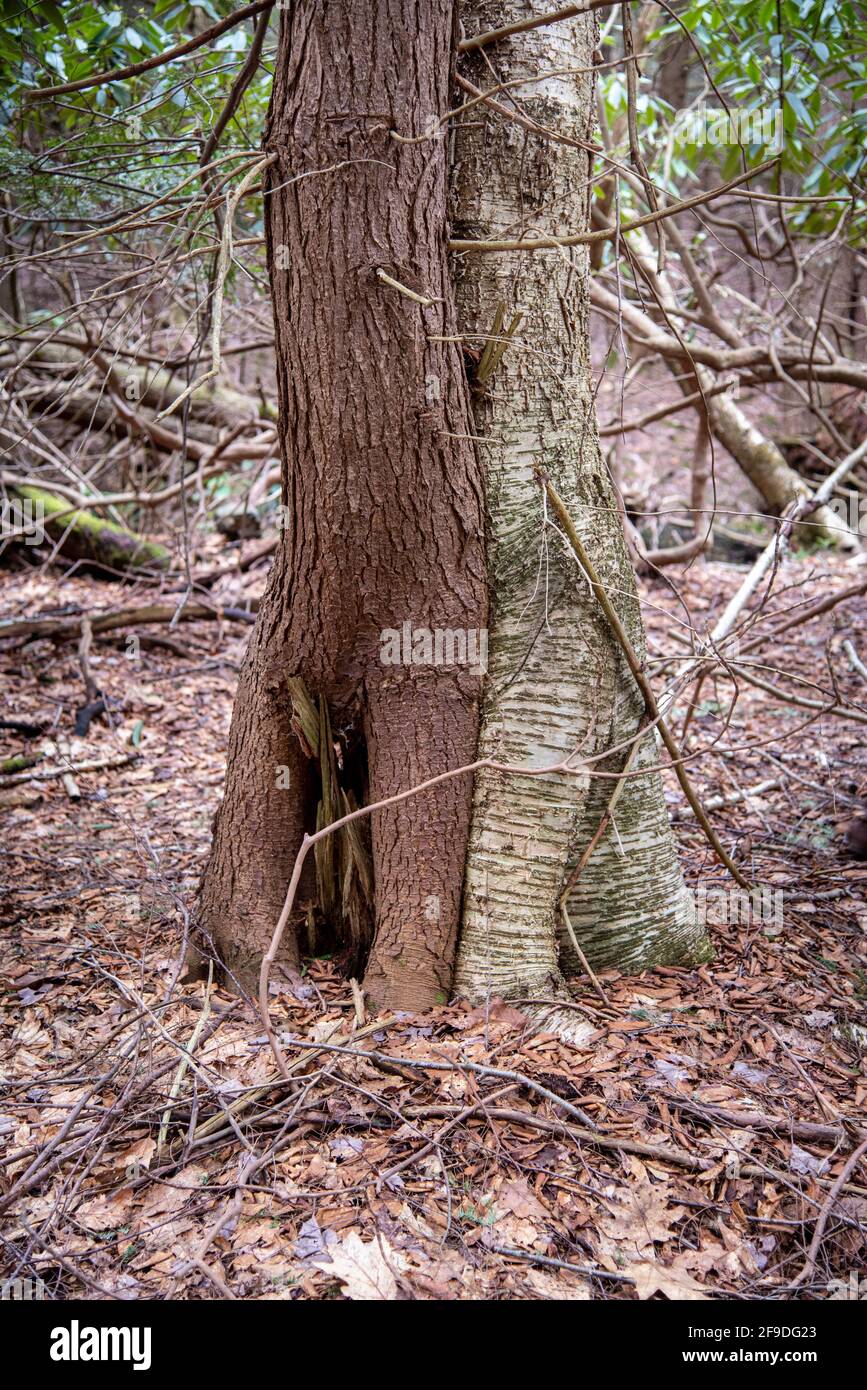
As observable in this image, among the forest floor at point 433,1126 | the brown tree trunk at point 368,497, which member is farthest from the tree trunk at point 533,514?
the forest floor at point 433,1126

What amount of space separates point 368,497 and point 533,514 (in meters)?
0.49

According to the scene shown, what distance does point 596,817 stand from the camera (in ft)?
8.46

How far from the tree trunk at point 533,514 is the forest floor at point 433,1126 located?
246mm

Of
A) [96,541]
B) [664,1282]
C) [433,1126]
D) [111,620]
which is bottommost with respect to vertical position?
[664,1282]

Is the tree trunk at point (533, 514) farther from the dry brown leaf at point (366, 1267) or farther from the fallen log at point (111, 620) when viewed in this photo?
the fallen log at point (111, 620)

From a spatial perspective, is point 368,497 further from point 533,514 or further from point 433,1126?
point 433,1126

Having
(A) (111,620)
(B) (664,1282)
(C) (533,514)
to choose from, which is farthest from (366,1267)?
(A) (111,620)

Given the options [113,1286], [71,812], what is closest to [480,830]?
[113,1286]

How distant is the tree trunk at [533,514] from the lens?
236 cm

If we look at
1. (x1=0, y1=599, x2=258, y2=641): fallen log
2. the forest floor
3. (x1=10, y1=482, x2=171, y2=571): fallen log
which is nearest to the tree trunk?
the forest floor

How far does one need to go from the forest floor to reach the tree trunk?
246 mm

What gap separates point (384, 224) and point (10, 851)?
287 centimetres

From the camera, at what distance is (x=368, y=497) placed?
7.28 feet

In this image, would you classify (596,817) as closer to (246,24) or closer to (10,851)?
(10,851)
